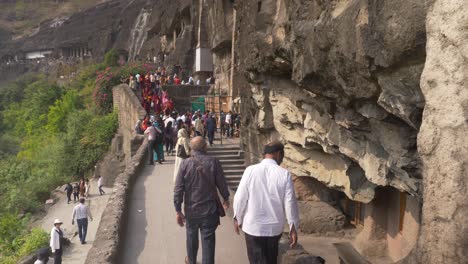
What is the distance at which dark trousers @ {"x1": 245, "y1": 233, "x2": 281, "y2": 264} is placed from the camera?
427 cm

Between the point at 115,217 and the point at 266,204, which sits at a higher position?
the point at 266,204

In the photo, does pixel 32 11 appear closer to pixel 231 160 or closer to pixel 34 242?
pixel 34 242

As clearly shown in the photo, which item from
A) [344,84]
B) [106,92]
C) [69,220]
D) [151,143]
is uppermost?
[106,92]

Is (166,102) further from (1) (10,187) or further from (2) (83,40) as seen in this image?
(2) (83,40)

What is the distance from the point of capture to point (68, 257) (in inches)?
571

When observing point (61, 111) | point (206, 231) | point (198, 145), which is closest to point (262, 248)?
point (206, 231)

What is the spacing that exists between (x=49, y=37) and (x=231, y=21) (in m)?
50.3

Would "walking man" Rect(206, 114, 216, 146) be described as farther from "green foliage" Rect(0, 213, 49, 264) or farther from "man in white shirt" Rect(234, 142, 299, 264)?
"man in white shirt" Rect(234, 142, 299, 264)

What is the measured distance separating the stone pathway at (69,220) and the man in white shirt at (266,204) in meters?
11.1

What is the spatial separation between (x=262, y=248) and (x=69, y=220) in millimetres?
18247

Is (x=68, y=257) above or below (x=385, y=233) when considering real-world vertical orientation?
below

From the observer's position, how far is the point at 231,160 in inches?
596

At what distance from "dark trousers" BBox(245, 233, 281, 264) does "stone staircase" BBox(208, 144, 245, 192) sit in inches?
363

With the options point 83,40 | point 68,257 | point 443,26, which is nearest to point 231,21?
point 68,257
